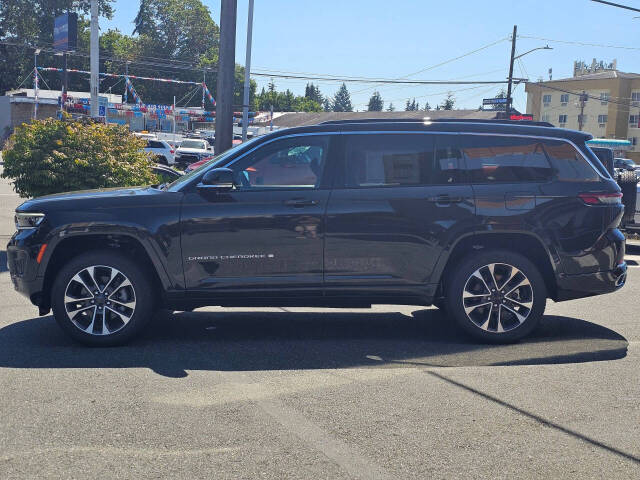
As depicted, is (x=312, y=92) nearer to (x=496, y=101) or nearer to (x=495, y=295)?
Result: (x=496, y=101)

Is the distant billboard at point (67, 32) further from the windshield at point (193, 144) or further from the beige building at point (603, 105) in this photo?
the beige building at point (603, 105)

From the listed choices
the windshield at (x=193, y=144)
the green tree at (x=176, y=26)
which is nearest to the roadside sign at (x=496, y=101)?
the windshield at (x=193, y=144)

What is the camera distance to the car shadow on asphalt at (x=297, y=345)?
575 cm

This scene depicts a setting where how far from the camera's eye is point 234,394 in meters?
4.95

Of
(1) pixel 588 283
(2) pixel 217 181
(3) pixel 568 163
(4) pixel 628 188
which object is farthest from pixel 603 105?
(2) pixel 217 181

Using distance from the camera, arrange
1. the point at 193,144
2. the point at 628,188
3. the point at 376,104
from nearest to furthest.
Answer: the point at 628,188 < the point at 193,144 < the point at 376,104

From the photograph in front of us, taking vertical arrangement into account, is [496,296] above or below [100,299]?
above

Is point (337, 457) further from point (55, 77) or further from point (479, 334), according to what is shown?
point (55, 77)

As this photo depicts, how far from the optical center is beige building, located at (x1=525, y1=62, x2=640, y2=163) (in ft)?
263

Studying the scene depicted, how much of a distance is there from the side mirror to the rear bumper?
3017 mm

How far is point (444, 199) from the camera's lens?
6.34 m

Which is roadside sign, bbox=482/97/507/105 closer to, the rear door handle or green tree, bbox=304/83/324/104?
the rear door handle

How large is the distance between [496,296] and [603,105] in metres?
83.2

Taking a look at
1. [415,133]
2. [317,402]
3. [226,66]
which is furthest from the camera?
[226,66]
